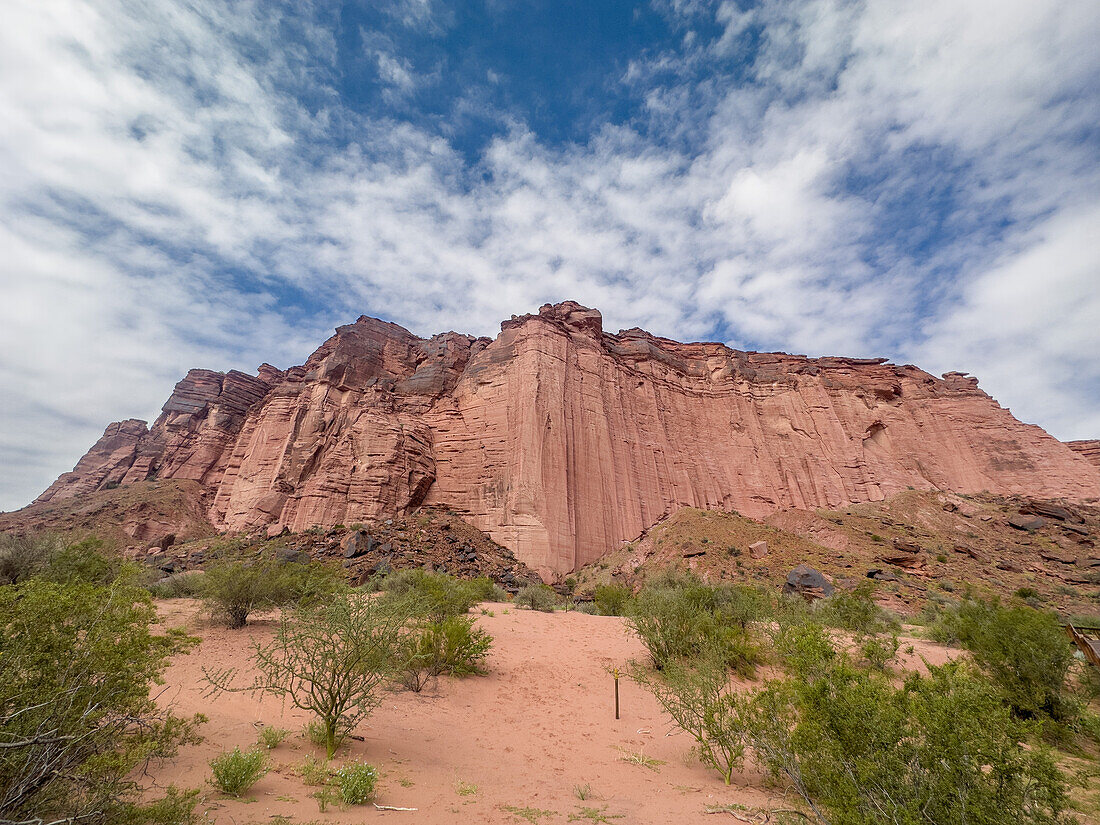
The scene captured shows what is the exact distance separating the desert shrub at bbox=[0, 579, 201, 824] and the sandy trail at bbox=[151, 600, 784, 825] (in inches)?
36.3

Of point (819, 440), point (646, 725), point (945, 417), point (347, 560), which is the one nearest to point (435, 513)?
point (347, 560)

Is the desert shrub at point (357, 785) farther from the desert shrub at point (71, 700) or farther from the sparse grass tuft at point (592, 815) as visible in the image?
the sparse grass tuft at point (592, 815)

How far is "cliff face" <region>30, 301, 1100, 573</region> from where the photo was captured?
34.1 meters

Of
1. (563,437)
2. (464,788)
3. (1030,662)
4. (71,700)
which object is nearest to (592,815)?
(464,788)

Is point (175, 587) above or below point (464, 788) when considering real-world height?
above

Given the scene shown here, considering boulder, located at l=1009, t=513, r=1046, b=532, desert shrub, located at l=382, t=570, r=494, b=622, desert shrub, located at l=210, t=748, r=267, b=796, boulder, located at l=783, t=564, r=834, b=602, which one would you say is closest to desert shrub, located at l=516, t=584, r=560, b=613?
desert shrub, located at l=382, t=570, r=494, b=622

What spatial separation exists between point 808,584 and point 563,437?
731 inches

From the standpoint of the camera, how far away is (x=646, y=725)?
8555 millimetres

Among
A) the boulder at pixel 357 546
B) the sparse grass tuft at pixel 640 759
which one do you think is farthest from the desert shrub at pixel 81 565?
the sparse grass tuft at pixel 640 759

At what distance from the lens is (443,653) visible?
10.0 m

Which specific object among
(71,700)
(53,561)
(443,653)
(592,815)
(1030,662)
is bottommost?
(592,815)

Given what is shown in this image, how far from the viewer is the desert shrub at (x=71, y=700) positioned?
3.03 meters

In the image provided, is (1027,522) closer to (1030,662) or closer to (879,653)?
(879,653)

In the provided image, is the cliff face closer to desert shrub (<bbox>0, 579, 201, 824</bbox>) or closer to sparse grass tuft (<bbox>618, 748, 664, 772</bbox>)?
sparse grass tuft (<bbox>618, 748, 664, 772</bbox>)
